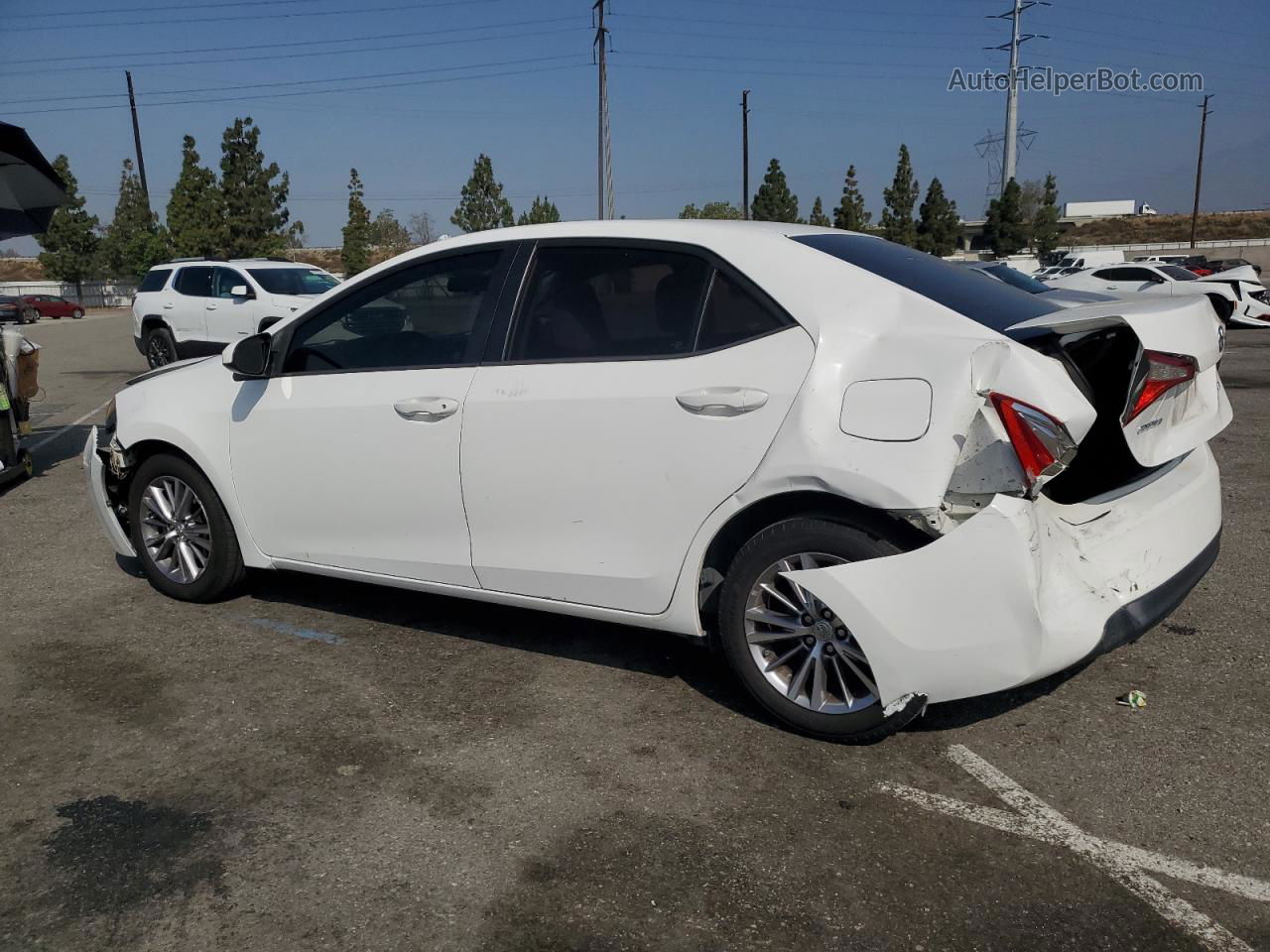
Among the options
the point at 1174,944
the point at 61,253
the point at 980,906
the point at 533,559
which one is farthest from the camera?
the point at 61,253

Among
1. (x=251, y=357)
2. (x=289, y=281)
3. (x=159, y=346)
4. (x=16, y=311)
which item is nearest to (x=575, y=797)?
(x=251, y=357)

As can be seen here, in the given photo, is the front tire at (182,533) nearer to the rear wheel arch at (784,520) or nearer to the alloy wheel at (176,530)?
the alloy wheel at (176,530)

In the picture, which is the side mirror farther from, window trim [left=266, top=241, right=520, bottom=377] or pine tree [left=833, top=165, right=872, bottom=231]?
pine tree [left=833, top=165, right=872, bottom=231]

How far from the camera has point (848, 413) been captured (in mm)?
3377

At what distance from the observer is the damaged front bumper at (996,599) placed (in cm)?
316

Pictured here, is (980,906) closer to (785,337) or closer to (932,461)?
(932,461)

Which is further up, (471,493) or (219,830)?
(471,493)

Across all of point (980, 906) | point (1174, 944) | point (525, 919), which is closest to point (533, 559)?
point (525, 919)

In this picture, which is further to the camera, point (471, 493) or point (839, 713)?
point (471, 493)

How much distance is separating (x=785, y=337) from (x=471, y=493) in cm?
139

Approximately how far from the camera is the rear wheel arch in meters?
3.32

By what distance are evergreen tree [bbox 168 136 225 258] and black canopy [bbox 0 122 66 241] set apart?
1800 inches

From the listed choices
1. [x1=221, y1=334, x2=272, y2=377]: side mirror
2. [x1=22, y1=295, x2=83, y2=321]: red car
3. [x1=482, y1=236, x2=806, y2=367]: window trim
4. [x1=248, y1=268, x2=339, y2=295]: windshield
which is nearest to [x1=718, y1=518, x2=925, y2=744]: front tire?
[x1=482, y1=236, x2=806, y2=367]: window trim

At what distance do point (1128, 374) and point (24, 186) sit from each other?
10445mm
